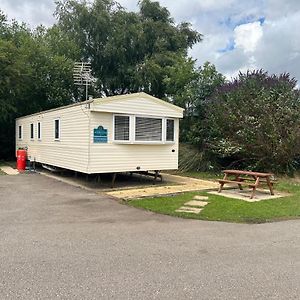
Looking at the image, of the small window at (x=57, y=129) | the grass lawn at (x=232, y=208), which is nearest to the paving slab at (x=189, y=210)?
the grass lawn at (x=232, y=208)

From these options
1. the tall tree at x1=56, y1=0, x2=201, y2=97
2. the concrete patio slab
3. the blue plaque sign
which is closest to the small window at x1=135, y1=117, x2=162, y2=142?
the blue plaque sign

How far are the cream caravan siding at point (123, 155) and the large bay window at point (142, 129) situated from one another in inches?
7.2

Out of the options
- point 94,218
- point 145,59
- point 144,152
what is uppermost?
point 145,59

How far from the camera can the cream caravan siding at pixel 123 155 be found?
1114 centimetres

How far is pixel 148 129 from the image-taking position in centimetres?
1214

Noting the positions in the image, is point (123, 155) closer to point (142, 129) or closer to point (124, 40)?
point (142, 129)

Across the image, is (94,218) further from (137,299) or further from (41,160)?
(41,160)

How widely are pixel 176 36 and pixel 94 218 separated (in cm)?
2042

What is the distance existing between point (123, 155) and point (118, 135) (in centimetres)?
66

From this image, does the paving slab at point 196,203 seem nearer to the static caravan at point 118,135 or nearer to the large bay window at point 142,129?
the static caravan at point 118,135

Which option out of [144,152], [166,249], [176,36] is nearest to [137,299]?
[166,249]

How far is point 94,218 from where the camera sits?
709cm

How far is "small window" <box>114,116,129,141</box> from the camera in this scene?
11562mm

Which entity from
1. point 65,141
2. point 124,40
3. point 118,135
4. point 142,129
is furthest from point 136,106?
point 124,40
